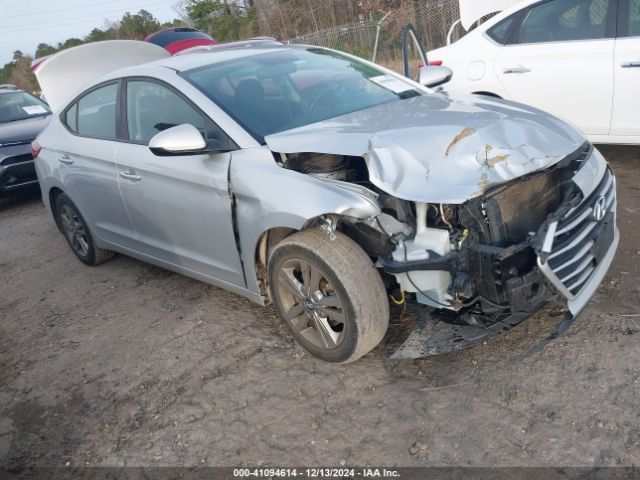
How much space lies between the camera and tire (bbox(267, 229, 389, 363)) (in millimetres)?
2768

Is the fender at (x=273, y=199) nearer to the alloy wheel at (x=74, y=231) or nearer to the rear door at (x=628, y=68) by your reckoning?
the alloy wheel at (x=74, y=231)

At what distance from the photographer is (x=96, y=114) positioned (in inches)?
173

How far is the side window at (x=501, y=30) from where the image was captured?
541 centimetres

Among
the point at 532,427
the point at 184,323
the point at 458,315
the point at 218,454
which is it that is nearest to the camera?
the point at 532,427

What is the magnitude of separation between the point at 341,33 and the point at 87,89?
39.5 ft

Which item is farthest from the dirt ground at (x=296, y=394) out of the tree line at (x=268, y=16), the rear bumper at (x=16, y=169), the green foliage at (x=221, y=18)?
the green foliage at (x=221, y=18)

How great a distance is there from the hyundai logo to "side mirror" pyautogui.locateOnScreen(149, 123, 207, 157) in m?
2.02

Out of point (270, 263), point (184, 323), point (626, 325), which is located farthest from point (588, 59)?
point (184, 323)

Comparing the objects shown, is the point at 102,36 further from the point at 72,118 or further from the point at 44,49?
the point at 72,118

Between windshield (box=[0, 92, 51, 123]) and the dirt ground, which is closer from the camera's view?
the dirt ground

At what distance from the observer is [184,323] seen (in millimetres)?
3814

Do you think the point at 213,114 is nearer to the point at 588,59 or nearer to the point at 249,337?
the point at 249,337

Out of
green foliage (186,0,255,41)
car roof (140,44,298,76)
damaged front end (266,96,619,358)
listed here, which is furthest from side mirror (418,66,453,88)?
green foliage (186,0,255,41)

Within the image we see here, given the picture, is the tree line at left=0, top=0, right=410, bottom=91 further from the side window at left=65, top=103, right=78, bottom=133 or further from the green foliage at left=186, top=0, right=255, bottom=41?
the side window at left=65, top=103, right=78, bottom=133
